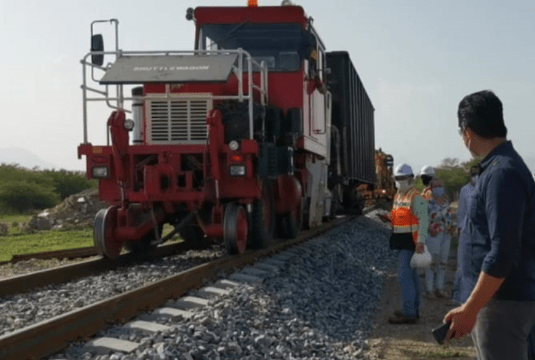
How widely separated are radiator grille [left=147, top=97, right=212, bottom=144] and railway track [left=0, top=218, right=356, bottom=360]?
181 centimetres

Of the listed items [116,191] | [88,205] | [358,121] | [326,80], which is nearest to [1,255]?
[116,191]

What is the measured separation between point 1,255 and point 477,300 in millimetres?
11487

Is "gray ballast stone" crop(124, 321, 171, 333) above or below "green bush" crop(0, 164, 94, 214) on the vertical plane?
below

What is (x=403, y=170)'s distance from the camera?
23.9 ft

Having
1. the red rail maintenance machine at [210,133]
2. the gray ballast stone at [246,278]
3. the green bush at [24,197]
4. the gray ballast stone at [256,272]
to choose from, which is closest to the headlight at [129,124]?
the red rail maintenance machine at [210,133]

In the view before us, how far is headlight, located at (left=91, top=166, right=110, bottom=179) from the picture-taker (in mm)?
9273

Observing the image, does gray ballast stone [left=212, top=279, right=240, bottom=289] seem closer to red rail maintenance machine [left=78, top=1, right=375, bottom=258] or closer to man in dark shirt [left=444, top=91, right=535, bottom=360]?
red rail maintenance machine [left=78, top=1, right=375, bottom=258]

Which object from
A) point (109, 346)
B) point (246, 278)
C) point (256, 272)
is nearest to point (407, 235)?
point (246, 278)

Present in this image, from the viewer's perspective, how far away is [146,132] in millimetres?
9688

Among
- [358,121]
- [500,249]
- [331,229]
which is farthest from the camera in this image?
[358,121]

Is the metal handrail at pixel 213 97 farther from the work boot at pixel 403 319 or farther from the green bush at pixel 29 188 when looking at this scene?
the green bush at pixel 29 188

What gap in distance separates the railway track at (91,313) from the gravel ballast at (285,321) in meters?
0.12

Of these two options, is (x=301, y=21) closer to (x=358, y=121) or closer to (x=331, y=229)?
(x=331, y=229)

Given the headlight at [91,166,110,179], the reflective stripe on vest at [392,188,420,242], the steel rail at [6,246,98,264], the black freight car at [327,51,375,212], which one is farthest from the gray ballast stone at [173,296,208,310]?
the black freight car at [327,51,375,212]
